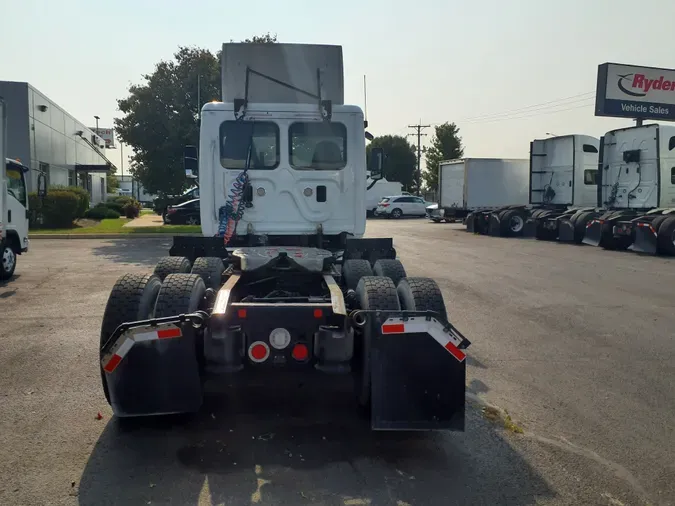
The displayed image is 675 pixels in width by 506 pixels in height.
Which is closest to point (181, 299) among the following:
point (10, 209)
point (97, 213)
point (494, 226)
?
point (10, 209)

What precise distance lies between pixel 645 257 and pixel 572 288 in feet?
23.5

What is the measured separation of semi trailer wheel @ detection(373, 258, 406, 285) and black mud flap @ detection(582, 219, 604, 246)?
16329mm

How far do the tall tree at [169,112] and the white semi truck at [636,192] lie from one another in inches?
551

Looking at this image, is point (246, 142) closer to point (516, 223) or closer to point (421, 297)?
point (421, 297)

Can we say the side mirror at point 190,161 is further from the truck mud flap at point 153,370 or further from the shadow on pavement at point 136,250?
the shadow on pavement at point 136,250

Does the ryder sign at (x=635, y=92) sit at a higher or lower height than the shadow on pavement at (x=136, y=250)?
higher

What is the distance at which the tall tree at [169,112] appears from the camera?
73.3ft

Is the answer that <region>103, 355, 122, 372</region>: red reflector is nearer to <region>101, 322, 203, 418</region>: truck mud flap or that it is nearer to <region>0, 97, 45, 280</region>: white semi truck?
<region>101, 322, 203, 418</region>: truck mud flap

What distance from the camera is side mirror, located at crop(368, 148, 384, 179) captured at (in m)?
8.41

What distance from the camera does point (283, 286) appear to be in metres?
5.89

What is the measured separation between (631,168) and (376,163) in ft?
52.2

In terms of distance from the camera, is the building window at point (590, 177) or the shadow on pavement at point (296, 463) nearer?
the shadow on pavement at point (296, 463)

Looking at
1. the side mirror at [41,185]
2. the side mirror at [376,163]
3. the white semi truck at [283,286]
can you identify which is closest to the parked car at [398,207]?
the side mirror at [41,185]

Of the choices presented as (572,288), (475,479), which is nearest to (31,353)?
(475,479)
